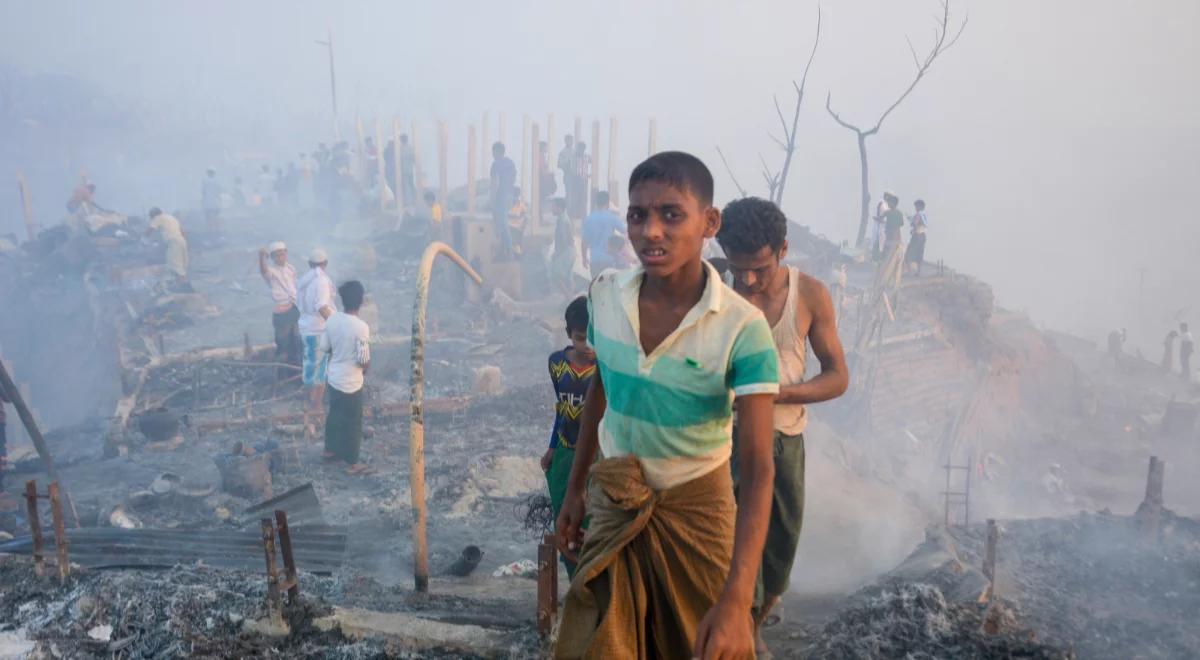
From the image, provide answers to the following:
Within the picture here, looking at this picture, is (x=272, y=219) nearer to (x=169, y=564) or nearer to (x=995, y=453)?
(x=995, y=453)

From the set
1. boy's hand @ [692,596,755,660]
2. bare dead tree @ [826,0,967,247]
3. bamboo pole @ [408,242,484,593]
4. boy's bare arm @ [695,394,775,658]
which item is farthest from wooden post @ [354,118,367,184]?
boy's hand @ [692,596,755,660]

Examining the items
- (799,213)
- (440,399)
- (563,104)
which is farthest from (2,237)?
(799,213)

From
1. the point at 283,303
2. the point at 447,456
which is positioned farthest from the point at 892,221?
the point at 283,303

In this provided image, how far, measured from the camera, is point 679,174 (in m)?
2.09

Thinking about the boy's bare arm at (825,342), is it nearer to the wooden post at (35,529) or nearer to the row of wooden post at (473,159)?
the wooden post at (35,529)

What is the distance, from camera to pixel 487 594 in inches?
193

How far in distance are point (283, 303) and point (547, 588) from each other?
27.6ft

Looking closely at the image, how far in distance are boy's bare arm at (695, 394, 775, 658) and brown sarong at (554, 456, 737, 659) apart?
0.40 ft

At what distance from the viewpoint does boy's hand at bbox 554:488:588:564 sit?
98.1 inches

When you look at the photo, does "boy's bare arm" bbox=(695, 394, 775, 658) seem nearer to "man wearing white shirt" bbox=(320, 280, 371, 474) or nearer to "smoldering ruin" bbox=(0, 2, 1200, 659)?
"smoldering ruin" bbox=(0, 2, 1200, 659)

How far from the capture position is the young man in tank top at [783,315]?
315 cm

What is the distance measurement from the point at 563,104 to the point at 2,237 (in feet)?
113

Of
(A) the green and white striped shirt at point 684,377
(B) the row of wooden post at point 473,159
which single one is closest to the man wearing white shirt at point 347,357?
(A) the green and white striped shirt at point 684,377

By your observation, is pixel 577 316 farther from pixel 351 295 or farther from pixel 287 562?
pixel 351 295
